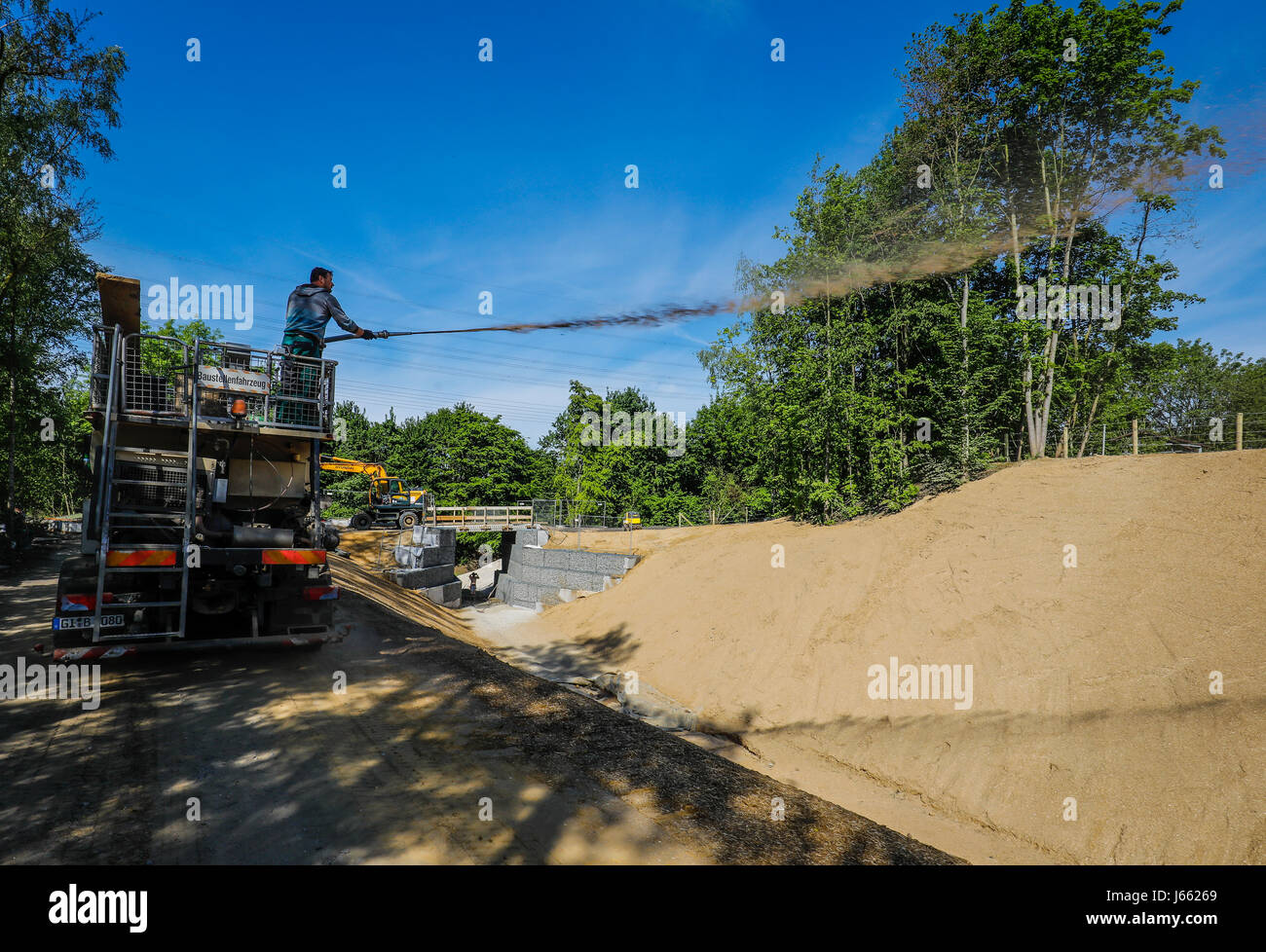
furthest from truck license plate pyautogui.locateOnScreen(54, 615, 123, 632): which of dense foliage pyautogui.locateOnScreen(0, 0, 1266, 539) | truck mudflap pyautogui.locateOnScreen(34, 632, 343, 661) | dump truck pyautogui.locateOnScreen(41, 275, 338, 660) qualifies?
dense foliage pyautogui.locateOnScreen(0, 0, 1266, 539)

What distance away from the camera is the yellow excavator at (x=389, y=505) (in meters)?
33.6

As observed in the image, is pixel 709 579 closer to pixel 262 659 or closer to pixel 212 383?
pixel 262 659

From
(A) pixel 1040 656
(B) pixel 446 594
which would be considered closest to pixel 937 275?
(A) pixel 1040 656

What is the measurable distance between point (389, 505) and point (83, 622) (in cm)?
2905

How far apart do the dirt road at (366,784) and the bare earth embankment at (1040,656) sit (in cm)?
370

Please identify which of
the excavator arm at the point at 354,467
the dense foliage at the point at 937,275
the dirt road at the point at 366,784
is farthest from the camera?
the excavator arm at the point at 354,467

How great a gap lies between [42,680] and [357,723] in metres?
4.40

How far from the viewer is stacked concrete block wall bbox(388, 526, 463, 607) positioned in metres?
25.9

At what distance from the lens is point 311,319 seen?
8500mm

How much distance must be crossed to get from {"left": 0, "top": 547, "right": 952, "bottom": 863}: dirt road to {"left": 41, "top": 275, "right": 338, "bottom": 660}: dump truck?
0.74m

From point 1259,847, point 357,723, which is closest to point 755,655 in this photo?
point 1259,847

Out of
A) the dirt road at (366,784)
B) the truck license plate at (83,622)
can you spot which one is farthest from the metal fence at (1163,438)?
the truck license plate at (83,622)

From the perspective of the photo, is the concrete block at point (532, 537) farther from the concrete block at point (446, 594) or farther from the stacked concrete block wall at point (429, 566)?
the concrete block at point (446, 594)

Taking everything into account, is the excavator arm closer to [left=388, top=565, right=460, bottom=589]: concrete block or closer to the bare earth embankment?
[left=388, top=565, right=460, bottom=589]: concrete block
